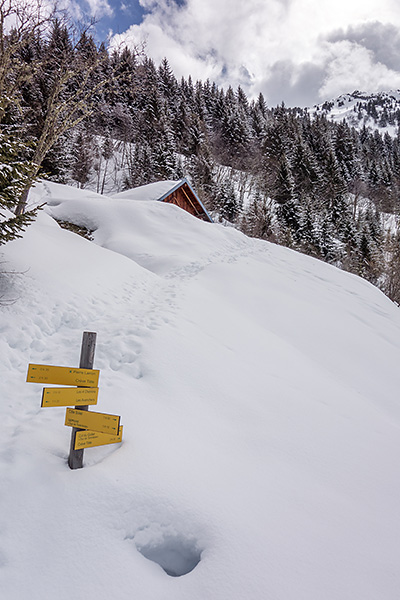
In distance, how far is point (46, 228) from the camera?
854cm

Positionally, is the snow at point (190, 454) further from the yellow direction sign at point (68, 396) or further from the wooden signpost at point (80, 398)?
the yellow direction sign at point (68, 396)

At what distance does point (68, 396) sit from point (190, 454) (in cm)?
138

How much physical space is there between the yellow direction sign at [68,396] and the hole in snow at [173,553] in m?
1.07

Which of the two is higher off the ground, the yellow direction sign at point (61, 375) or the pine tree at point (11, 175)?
the pine tree at point (11, 175)

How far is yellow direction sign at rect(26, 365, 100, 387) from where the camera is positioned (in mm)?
2225

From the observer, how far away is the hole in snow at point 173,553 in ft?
6.75

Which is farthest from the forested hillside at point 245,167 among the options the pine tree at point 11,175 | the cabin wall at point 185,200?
the pine tree at point 11,175

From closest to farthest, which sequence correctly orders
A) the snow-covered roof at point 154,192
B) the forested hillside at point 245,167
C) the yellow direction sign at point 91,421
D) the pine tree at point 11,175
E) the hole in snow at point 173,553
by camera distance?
the hole in snow at point 173,553 < the yellow direction sign at point 91,421 < the pine tree at point 11,175 < the snow-covered roof at point 154,192 < the forested hillside at point 245,167

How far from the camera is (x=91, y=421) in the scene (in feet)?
7.77

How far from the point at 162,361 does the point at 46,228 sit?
6.36 m

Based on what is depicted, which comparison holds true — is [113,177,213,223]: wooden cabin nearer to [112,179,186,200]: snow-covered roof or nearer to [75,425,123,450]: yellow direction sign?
[112,179,186,200]: snow-covered roof

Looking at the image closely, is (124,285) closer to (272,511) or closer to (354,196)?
(272,511)

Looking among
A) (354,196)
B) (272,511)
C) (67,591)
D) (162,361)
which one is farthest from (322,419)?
(354,196)

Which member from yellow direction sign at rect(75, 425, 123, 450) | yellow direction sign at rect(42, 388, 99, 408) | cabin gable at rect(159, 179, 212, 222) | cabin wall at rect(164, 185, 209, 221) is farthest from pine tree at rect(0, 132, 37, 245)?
cabin wall at rect(164, 185, 209, 221)
